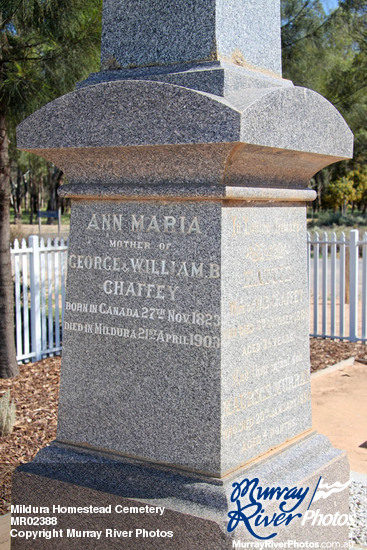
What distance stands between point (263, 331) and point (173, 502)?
88 cm

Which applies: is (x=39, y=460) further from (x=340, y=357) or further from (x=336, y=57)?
(x=336, y=57)

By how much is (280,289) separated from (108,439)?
1.10 meters

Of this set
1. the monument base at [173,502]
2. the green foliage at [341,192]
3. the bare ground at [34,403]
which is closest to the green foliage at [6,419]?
the bare ground at [34,403]

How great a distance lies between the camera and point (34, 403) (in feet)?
21.3

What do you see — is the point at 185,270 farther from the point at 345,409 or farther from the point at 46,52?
the point at 46,52

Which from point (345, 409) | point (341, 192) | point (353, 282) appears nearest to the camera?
point (345, 409)

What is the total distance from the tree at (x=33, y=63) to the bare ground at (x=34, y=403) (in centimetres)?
41

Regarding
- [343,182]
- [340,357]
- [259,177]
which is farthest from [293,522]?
[343,182]

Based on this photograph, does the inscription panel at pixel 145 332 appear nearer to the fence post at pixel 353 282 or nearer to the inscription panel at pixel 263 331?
the inscription panel at pixel 263 331

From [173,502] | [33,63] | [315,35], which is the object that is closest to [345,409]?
[173,502]

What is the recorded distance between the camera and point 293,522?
3.17 metres

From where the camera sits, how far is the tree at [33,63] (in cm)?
654

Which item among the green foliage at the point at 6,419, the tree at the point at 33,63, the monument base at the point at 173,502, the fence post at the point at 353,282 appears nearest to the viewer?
the monument base at the point at 173,502

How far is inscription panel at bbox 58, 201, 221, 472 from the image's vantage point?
119 inches
